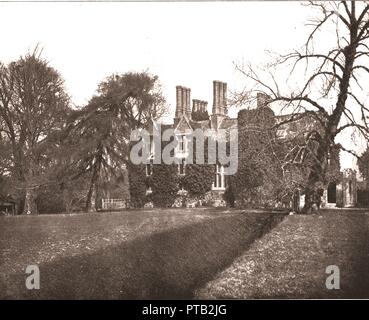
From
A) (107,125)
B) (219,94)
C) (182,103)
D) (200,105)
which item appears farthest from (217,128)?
(107,125)

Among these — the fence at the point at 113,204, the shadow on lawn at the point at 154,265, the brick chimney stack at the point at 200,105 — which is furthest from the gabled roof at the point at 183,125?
the shadow on lawn at the point at 154,265

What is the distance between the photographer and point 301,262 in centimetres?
1583

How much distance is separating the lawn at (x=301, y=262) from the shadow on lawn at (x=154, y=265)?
0.70 meters

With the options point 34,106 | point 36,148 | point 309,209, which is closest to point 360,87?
point 309,209

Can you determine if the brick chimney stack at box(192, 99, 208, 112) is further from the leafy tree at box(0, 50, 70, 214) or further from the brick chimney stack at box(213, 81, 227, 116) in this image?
the leafy tree at box(0, 50, 70, 214)

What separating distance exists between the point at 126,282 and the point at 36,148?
58.0ft

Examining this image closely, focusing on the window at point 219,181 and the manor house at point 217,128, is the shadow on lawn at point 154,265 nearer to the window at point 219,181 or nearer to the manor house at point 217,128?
the manor house at point 217,128

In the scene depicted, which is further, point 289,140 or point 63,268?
point 289,140

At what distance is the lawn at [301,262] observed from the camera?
14758 mm

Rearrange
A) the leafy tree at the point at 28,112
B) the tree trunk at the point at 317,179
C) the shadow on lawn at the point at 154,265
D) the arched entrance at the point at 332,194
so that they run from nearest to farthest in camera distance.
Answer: the shadow on lawn at the point at 154,265 < the tree trunk at the point at 317,179 < the leafy tree at the point at 28,112 < the arched entrance at the point at 332,194

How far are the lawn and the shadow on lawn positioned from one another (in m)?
0.70

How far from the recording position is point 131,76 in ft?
94.5
